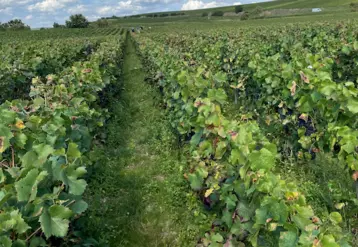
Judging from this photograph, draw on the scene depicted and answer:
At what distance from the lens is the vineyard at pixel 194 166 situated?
7.95ft

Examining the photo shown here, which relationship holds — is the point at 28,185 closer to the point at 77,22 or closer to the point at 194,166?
the point at 194,166

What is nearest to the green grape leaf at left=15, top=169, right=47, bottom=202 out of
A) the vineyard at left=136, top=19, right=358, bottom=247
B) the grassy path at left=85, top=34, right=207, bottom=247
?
the vineyard at left=136, top=19, right=358, bottom=247

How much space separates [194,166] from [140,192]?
1809 mm

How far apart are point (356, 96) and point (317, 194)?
5.31ft

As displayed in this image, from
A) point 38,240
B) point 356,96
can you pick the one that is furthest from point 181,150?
point 38,240

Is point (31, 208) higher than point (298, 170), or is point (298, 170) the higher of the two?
point (31, 208)

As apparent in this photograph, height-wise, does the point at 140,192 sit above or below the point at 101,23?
below

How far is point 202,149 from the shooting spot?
3.90 metres

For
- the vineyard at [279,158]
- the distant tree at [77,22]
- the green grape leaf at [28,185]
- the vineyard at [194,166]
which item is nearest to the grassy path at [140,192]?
the vineyard at [194,166]

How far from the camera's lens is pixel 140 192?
5668 millimetres

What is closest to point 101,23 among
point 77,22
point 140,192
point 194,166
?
point 77,22

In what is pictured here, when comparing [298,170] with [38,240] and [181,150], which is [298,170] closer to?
[181,150]

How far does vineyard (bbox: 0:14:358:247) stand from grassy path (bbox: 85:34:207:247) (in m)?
0.02

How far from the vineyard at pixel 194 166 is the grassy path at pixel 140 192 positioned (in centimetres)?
2
